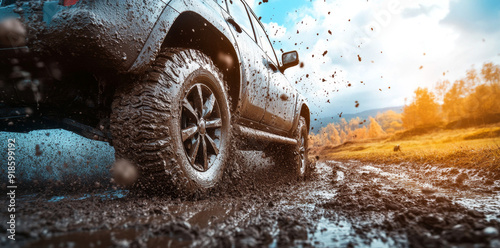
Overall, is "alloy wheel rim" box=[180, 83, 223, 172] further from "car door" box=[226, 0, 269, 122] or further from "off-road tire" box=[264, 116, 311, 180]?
"off-road tire" box=[264, 116, 311, 180]

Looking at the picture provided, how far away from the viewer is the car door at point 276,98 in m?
3.26

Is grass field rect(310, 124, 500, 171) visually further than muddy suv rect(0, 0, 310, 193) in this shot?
Yes

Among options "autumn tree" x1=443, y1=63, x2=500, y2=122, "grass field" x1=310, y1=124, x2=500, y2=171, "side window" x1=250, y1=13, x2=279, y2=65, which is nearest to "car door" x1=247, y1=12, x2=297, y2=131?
"side window" x1=250, y1=13, x2=279, y2=65

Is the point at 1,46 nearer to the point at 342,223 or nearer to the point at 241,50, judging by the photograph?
the point at 241,50

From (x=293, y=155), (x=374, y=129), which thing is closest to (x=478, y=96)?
(x=374, y=129)

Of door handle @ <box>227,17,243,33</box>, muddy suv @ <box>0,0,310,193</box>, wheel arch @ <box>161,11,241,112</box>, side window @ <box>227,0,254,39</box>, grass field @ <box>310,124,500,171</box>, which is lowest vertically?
grass field @ <box>310,124,500,171</box>

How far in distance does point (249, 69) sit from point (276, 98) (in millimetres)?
898

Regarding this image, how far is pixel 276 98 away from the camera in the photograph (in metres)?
3.42

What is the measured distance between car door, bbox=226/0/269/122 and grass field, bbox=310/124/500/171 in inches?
146

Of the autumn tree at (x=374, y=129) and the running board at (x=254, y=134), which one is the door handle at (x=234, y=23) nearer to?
the running board at (x=254, y=134)

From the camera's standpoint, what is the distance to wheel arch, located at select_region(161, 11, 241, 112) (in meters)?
1.99

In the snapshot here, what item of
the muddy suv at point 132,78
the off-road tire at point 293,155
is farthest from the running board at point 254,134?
the off-road tire at point 293,155

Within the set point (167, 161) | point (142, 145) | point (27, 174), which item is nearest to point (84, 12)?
point (142, 145)

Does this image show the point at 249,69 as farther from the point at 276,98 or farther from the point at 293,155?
the point at 293,155
